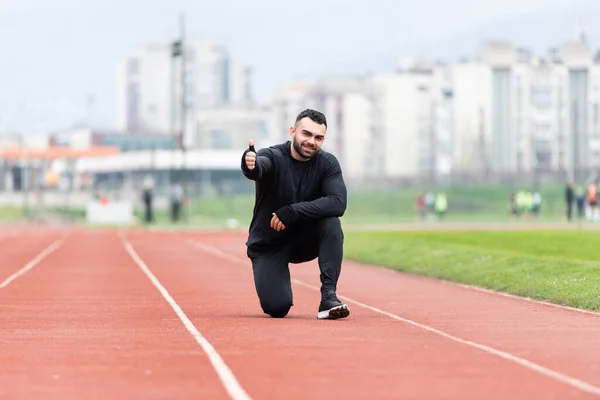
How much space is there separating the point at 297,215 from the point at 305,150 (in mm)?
682

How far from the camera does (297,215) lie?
17781mm

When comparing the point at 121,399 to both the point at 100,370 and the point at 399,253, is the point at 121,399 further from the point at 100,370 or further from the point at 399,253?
the point at 399,253

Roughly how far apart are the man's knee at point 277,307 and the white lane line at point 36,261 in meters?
8.60

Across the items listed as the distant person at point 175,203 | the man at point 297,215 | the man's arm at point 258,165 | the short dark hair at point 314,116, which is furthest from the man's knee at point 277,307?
the distant person at point 175,203

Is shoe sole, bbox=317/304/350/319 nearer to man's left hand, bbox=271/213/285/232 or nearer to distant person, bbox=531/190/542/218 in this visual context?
man's left hand, bbox=271/213/285/232

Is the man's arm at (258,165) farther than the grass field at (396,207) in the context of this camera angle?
No

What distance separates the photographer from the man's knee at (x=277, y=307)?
1817 centimetres

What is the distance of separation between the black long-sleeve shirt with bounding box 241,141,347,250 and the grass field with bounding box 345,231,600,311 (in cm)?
413

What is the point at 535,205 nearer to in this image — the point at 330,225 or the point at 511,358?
the point at 330,225

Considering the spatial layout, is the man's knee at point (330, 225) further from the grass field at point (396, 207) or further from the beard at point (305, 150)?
the grass field at point (396, 207)

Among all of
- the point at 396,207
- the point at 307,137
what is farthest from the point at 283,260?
the point at 396,207

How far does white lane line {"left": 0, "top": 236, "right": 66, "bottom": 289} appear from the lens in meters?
28.3

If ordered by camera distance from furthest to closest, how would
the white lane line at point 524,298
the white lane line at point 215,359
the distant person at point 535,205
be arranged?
the distant person at point 535,205 → the white lane line at point 524,298 → the white lane line at point 215,359

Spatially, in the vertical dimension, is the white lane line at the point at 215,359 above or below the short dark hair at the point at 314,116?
below
